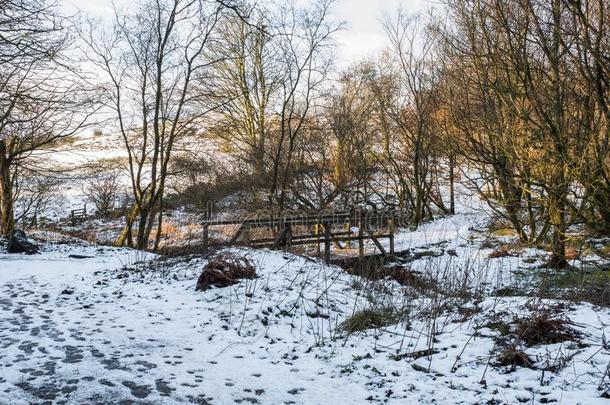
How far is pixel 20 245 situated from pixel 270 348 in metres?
9.85

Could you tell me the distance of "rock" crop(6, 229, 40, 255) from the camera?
1157 centimetres

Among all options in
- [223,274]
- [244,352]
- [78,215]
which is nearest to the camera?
[244,352]

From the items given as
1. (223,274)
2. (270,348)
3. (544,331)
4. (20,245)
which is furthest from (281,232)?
(544,331)

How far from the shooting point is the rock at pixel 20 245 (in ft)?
38.0

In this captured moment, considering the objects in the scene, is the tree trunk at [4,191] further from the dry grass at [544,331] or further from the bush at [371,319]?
the dry grass at [544,331]

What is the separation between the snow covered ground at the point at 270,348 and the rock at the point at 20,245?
4714 mm

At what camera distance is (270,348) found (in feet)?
15.2

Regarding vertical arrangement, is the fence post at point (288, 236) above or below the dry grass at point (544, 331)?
above

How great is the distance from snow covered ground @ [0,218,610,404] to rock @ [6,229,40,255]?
4.71m

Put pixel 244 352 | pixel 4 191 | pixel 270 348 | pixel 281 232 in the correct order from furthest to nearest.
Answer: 1. pixel 4 191
2. pixel 281 232
3. pixel 270 348
4. pixel 244 352

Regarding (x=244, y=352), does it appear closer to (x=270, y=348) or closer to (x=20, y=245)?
(x=270, y=348)

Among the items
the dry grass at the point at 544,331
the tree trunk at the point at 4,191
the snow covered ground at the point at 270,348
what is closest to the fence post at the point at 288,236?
the snow covered ground at the point at 270,348

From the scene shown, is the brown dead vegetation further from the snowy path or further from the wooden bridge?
the wooden bridge

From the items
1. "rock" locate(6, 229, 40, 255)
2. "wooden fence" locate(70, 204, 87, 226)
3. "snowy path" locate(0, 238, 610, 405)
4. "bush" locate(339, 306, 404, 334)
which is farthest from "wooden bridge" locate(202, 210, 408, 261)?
"wooden fence" locate(70, 204, 87, 226)
